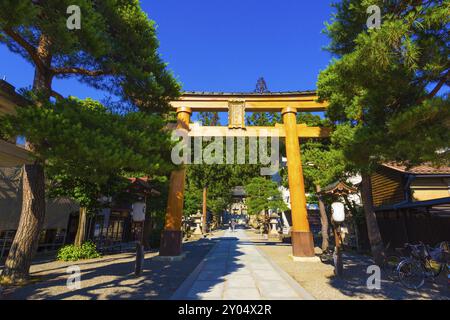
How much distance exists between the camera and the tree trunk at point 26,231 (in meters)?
6.26

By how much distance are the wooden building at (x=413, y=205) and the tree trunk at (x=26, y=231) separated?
13.5 meters

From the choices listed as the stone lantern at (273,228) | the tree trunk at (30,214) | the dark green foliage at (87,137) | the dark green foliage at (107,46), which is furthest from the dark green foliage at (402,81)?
the stone lantern at (273,228)

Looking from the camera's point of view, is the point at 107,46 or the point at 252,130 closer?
the point at 107,46

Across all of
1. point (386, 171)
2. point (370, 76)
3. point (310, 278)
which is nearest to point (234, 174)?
point (386, 171)

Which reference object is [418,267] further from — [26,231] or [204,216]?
[204,216]

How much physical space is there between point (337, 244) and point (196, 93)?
380 inches

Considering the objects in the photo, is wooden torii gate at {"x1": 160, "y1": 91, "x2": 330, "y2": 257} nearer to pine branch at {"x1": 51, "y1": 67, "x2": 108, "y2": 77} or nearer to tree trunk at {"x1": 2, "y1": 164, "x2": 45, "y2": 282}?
pine branch at {"x1": 51, "y1": 67, "x2": 108, "y2": 77}

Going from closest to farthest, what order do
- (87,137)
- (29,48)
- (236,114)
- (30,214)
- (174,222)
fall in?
(87,137) → (29,48) → (30,214) → (174,222) → (236,114)

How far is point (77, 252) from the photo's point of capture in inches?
448

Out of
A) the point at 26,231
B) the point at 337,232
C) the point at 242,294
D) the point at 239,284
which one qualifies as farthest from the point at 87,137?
the point at 337,232

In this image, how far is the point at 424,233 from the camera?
436 inches

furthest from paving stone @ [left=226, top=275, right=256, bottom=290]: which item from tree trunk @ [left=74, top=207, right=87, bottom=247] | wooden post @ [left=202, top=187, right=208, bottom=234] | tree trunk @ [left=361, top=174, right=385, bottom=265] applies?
wooden post @ [left=202, top=187, right=208, bottom=234]

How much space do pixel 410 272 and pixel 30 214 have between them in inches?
412
